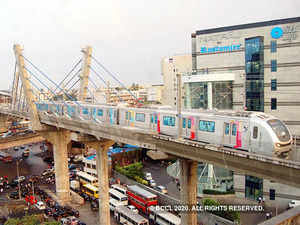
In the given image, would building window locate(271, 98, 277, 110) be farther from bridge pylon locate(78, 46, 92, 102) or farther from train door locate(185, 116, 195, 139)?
bridge pylon locate(78, 46, 92, 102)

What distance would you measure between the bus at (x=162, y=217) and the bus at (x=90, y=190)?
9.67 meters

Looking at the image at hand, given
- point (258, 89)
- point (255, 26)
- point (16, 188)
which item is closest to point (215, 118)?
point (258, 89)

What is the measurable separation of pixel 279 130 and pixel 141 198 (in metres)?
21.6

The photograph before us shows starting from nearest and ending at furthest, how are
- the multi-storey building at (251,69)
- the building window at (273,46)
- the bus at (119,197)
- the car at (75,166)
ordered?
the multi-storey building at (251,69)
the building window at (273,46)
the bus at (119,197)
the car at (75,166)

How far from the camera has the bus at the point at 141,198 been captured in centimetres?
3017

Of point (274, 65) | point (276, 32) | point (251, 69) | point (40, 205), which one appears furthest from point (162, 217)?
point (276, 32)

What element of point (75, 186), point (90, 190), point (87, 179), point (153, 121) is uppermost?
point (153, 121)

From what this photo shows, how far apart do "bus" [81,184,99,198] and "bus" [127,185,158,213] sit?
5.15 m

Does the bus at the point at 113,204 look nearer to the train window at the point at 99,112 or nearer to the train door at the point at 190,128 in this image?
the train window at the point at 99,112

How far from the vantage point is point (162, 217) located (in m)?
26.4

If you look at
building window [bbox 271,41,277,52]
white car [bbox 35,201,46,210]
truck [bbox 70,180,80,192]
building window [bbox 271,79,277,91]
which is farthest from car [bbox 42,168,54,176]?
building window [bbox 271,41,277,52]

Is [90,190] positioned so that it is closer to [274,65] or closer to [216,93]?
[216,93]

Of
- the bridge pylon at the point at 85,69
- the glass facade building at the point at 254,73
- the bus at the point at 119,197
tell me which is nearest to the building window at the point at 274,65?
the glass facade building at the point at 254,73

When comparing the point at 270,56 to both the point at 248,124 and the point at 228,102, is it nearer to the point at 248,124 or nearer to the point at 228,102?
the point at 228,102
